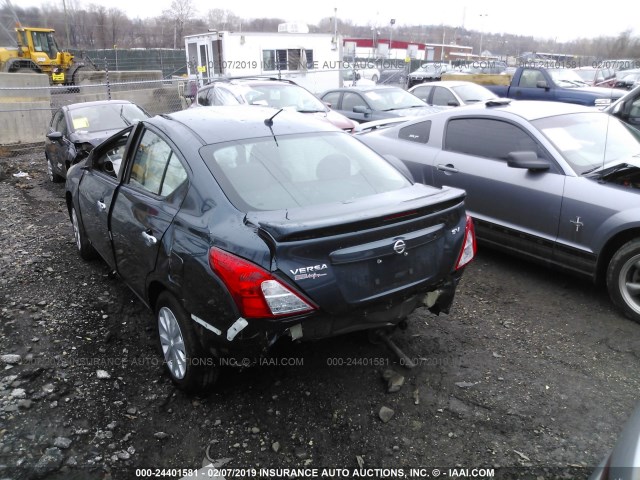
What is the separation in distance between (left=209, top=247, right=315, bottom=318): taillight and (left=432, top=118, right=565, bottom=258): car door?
2.83 m


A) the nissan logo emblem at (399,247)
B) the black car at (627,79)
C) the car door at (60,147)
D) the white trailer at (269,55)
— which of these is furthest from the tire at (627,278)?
the white trailer at (269,55)

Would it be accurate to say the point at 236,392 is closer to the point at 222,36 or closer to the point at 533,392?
the point at 533,392

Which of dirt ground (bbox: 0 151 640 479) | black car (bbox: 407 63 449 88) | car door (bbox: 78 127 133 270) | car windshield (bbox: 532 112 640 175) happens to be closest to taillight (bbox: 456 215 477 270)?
dirt ground (bbox: 0 151 640 479)

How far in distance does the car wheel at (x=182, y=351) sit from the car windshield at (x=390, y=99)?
27.7 feet

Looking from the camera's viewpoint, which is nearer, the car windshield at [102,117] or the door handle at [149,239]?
the door handle at [149,239]

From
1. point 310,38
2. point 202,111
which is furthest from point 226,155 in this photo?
point 310,38

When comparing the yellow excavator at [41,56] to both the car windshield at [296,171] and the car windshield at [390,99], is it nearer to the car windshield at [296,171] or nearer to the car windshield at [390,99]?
the car windshield at [390,99]

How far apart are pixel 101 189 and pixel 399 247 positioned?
278 cm

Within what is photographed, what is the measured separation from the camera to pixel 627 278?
4000 millimetres

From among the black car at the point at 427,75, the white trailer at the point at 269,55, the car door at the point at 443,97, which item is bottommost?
the car door at the point at 443,97

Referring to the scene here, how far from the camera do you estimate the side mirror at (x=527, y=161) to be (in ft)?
14.7

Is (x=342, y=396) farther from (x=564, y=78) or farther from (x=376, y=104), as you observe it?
(x=564, y=78)

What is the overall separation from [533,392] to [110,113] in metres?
8.12

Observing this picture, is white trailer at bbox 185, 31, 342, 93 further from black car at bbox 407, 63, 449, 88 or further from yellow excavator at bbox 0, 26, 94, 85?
yellow excavator at bbox 0, 26, 94, 85
